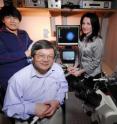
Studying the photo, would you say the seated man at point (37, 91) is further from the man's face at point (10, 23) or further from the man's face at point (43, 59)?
the man's face at point (10, 23)

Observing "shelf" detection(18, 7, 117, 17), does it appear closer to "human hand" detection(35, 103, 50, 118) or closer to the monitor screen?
the monitor screen

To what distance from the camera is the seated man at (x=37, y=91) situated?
4.31 feet

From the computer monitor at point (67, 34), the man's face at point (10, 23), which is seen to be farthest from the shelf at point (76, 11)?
the man's face at point (10, 23)

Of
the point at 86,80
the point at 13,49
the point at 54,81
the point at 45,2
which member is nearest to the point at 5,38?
the point at 13,49

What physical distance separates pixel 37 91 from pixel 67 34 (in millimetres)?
1475

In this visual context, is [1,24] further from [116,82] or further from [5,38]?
[116,82]

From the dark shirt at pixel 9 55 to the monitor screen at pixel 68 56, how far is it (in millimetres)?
860

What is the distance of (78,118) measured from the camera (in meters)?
Answer: 1.31

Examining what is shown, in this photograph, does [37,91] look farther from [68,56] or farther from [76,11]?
[76,11]

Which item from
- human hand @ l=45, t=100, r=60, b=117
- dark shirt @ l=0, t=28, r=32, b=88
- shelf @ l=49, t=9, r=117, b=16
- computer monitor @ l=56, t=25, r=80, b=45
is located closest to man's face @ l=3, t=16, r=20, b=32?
dark shirt @ l=0, t=28, r=32, b=88

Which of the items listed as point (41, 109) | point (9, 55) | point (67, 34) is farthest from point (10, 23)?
point (67, 34)

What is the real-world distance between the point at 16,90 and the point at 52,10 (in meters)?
1.87

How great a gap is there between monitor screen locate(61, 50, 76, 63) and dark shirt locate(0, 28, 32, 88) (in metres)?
0.86

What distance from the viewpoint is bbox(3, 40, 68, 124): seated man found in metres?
1.31
